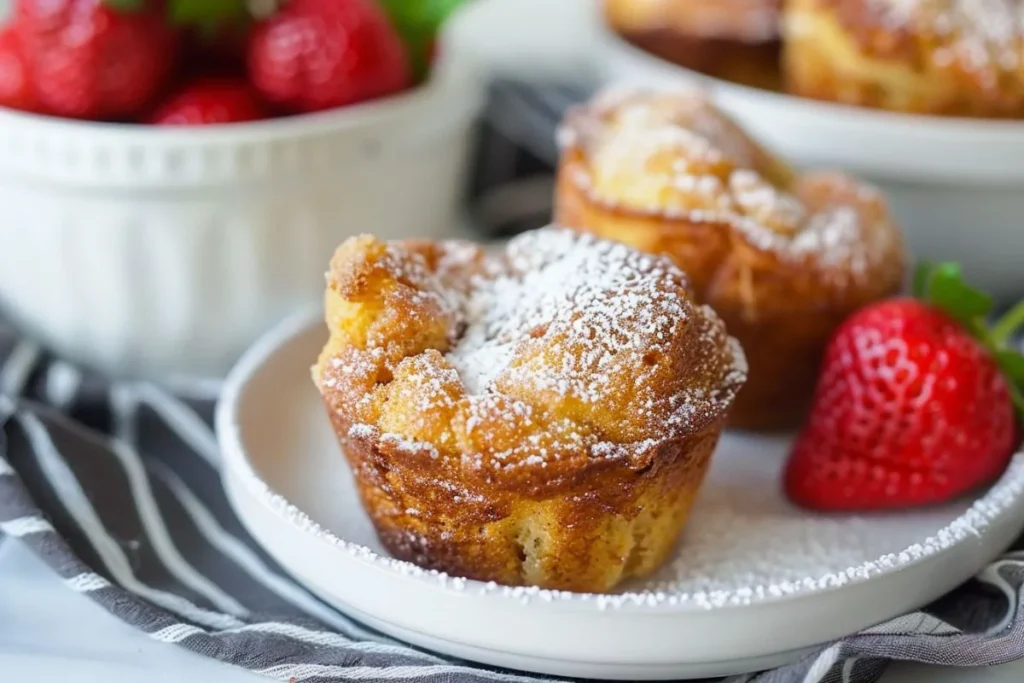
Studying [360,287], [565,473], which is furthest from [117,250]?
[565,473]

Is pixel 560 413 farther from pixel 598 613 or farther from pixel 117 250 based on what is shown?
pixel 117 250

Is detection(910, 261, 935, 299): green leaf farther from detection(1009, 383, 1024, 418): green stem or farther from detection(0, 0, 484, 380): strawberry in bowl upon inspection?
detection(0, 0, 484, 380): strawberry in bowl

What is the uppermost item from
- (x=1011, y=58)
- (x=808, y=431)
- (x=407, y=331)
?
(x=1011, y=58)

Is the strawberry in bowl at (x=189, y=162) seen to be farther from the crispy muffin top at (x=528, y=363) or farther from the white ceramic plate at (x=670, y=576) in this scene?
the crispy muffin top at (x=528, y=363)

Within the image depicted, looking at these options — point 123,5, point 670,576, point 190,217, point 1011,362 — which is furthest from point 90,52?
point 1011,362

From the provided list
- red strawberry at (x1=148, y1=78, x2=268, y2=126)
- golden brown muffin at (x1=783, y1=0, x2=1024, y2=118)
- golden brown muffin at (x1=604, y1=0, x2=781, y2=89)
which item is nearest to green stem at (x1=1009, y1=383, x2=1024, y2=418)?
golden brown muffin at (x1=783, y1=0, x2=1024, y2=118)

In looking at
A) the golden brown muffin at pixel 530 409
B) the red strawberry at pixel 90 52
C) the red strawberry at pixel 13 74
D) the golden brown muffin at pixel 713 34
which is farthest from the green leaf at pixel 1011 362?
the red strawberry at pixel 13 74
